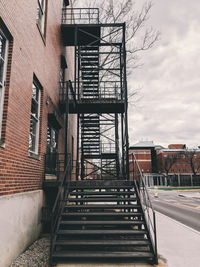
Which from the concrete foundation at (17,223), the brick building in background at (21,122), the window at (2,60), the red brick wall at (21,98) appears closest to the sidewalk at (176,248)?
the concrete foundation at (17,223)

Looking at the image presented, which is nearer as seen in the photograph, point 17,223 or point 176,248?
point 17,223

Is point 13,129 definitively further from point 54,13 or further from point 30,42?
point 54,13

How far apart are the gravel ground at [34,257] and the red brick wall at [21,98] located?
1.43 metres

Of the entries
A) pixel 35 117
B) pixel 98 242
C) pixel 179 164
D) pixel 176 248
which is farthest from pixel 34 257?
pixel 179 164

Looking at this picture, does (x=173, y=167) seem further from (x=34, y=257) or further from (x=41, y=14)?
(x=34, y=257)

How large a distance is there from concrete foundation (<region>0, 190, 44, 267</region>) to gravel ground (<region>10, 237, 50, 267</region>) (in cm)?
11

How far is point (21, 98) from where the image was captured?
497 cm

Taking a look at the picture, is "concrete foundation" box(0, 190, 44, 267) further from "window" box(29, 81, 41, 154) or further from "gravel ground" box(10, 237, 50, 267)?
"window" box(29, 81, 41, 154)

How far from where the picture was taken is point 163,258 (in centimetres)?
458

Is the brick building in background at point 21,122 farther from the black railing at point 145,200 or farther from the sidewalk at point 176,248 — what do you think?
the black railing at point 145,200

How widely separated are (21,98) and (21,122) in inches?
23.1

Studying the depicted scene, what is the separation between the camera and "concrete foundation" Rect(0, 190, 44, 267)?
12.7ft

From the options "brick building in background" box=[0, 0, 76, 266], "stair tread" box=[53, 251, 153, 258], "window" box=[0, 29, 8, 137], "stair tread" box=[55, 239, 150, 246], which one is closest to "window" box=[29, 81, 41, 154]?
"brick building in background" box=[0, 0, 76, 266]

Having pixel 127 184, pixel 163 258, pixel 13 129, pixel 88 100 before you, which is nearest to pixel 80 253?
pixel 163 258
